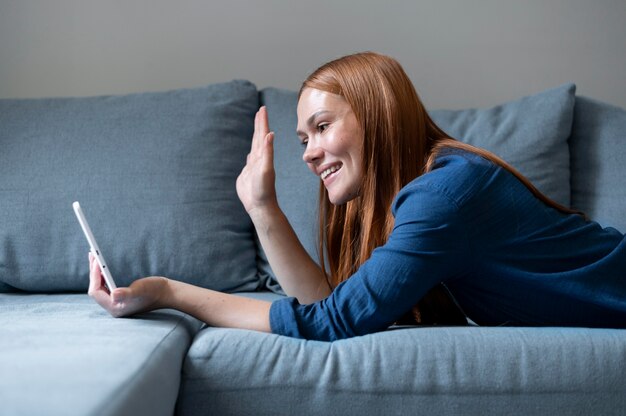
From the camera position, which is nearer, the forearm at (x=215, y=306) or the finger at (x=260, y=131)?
the forearm at (x=215, y=306)

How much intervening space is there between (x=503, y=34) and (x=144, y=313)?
59.3 inches

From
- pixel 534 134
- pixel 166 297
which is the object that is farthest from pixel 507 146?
pixel 166 297

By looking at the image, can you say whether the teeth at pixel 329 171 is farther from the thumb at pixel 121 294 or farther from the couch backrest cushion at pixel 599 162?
the couch backrest cushion at pixel 599 162

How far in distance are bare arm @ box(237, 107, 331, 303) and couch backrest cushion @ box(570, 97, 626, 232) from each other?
0.72 meters

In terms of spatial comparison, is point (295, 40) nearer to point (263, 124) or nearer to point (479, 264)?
point (263, 124)

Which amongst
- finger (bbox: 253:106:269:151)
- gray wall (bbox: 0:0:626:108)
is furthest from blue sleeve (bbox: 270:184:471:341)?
gray wall (bbox: 0:0:626:108)

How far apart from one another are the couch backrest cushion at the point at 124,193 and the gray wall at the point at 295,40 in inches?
16.5

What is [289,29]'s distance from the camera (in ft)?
7.73

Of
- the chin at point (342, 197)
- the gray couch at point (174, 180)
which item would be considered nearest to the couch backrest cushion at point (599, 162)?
the gray couch at point (174, 180)

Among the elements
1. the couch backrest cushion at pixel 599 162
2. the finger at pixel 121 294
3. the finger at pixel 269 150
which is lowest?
the couch backrest cushion at pixel 599 162

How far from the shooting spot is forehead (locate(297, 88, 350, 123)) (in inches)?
54.4

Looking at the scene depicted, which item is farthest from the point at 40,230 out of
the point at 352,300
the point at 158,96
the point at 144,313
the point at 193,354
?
the point at 352,300

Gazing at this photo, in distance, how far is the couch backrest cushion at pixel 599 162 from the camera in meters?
1.83

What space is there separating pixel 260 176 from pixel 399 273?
42 cm
